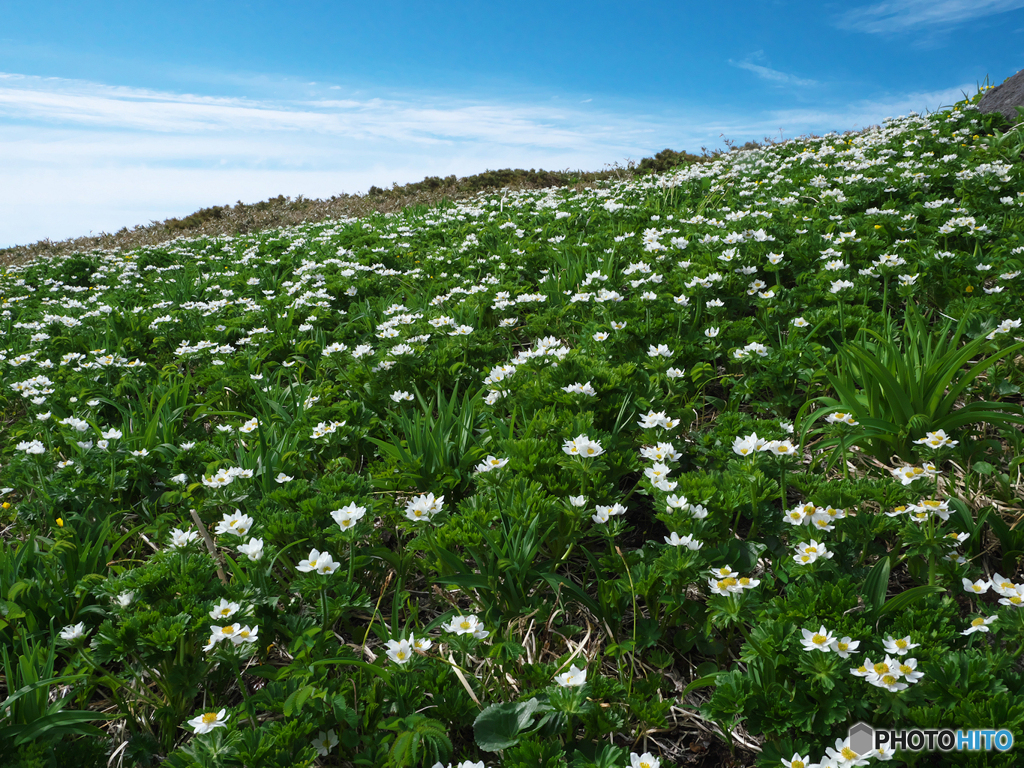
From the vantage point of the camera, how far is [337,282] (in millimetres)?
7461

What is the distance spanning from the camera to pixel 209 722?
80.7 inches

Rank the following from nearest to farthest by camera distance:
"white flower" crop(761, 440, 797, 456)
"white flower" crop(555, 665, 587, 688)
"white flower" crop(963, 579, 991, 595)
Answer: "white flower" crop(555, 665, 587, 688), "white flower" crop(963, 579, 991, 595), "white flower" crop(761, 440, 797, 456)

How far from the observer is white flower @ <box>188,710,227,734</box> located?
2.01 metres

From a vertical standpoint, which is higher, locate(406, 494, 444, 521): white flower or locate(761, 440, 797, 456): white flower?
locate(761, 440, 797, 456): white flower

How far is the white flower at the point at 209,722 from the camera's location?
6.60 feet

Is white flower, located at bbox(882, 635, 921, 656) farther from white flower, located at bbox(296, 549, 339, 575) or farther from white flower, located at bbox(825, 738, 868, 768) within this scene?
white flower, located at bbox(296, 549, 339, 575)

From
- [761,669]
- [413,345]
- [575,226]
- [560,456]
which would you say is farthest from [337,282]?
[761,669]

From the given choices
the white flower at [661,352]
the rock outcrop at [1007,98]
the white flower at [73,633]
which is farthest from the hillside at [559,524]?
the rock outcrop at [1007,98]

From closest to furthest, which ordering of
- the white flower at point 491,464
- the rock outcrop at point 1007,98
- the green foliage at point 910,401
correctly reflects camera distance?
the white flower at point 491,464 < the green foliage at point 910,401 < the rock outcrop at point 1007,98

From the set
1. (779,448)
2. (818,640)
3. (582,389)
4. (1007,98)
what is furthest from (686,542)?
(1007,98)

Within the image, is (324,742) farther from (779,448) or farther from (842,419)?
(842,419)

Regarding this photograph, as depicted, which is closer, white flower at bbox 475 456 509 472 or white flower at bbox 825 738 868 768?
white flower at bbox 825 738 868 768

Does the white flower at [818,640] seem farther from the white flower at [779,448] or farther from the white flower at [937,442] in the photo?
the white flower at [937,442]

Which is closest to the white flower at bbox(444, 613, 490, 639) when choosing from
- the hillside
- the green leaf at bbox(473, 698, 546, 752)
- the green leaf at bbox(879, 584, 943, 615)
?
the hillside
